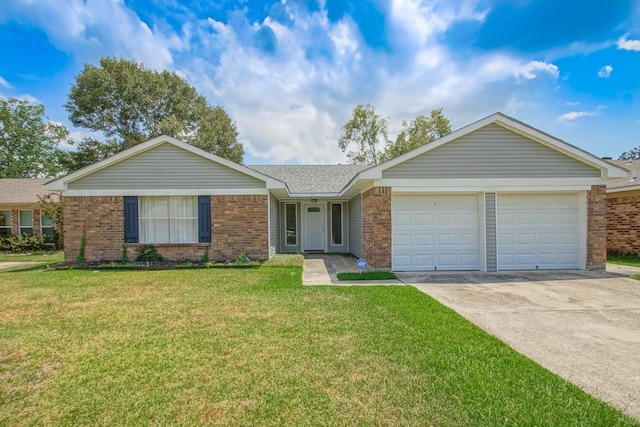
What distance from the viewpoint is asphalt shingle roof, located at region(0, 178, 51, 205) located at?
650 inches

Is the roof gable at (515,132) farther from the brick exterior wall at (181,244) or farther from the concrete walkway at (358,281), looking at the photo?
the brick exterior wall at (181,244)

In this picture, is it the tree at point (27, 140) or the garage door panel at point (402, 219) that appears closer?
the garage door panel at point (402, 219)

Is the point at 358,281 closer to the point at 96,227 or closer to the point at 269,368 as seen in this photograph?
the point at 269,368

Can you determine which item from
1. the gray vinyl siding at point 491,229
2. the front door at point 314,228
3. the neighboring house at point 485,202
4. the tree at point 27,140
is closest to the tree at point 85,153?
the tree at point 27,140

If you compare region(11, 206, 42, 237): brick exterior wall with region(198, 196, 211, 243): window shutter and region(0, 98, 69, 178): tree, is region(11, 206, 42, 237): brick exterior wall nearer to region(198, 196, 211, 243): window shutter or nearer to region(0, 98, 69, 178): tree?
region(198, 196, 211, 243): window shutter

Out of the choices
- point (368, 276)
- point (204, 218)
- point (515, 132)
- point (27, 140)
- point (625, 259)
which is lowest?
point (625, 259)

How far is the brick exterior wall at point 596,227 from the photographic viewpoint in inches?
368

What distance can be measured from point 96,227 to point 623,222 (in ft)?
64.0

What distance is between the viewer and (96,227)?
10727 millimetres

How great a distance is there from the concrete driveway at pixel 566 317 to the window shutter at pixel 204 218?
21.3 feet

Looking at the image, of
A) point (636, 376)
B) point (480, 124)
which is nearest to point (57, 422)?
point (636, 376)

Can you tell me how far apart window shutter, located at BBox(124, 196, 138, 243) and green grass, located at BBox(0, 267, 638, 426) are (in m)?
4.78

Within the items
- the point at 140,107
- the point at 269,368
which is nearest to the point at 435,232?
the point at 269,368

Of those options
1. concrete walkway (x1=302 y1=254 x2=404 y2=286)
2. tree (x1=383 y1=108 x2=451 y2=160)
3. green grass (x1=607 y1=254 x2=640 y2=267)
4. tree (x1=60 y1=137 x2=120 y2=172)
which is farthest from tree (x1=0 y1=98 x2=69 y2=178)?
green grass (x1=607 y1=254 x2=640 y2=267)
